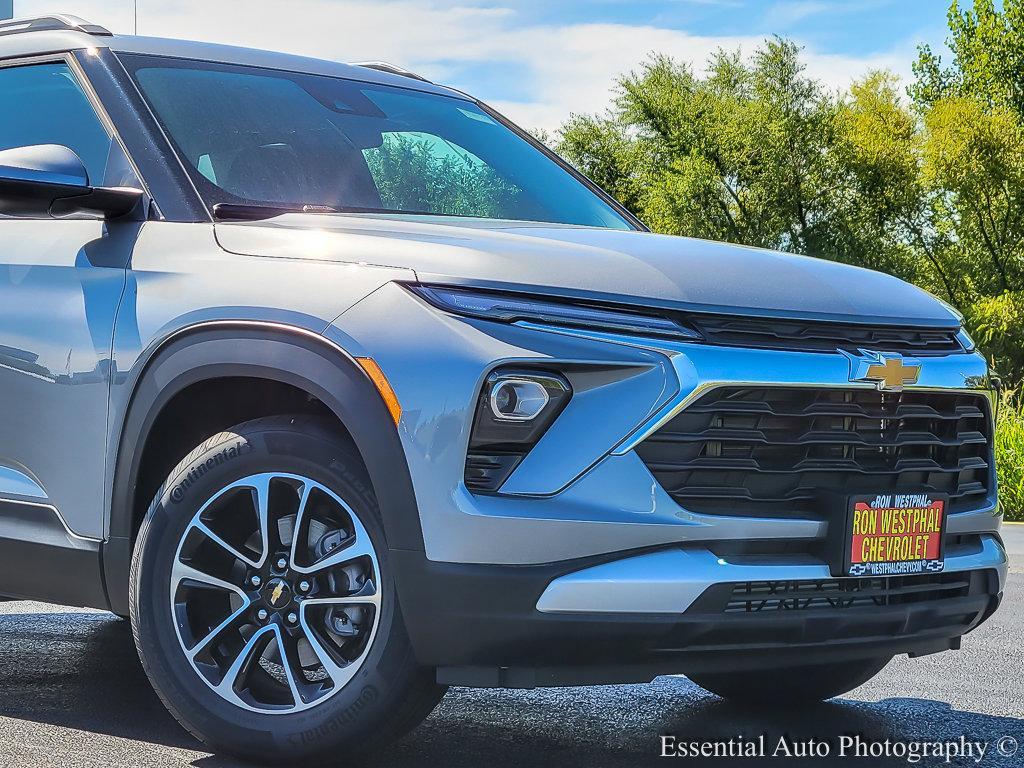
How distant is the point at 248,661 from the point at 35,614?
12.5ft

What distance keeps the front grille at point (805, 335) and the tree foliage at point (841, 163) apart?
5073 cm

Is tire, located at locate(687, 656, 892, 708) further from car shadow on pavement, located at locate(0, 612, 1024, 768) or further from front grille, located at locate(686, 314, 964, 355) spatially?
front grille, located at locate(686, 314, 964, 355)

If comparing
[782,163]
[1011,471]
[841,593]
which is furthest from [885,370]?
[782,163]

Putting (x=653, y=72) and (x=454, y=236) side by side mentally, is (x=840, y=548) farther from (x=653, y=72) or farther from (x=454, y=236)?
(x=653, y=72)

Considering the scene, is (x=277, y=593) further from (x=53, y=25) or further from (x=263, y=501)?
(x=53, y=25)

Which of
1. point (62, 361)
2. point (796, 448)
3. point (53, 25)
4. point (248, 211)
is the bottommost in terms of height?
point (796, 448)

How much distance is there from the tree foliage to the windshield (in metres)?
49.4

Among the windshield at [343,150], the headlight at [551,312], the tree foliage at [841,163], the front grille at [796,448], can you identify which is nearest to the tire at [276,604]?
the headlight at [551,312]

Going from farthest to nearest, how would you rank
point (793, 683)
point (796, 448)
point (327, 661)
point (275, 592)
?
point (793, 683)
point (275, 592)
point (327, 661)
point (796, 448)

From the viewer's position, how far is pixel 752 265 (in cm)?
383

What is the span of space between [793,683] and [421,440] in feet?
6.70

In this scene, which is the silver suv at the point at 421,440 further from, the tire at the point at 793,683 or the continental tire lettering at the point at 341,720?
the tire at the point at 793,683

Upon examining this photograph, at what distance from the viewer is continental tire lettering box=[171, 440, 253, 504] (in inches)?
148

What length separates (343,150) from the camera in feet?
15.4
